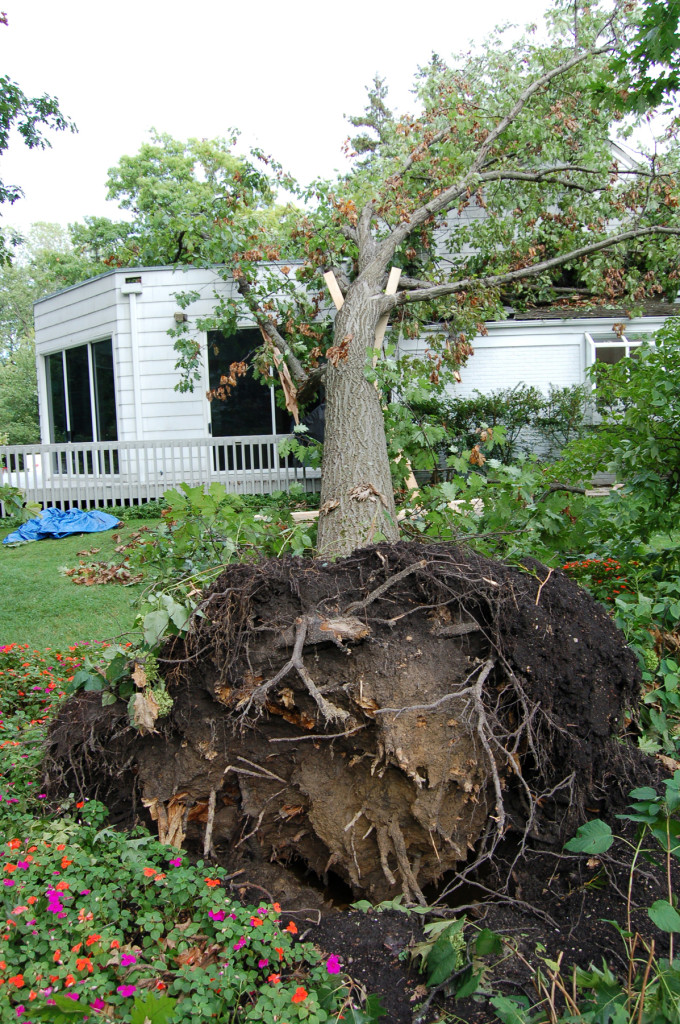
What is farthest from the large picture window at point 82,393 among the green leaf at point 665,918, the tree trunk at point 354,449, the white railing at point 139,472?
the green leaf at point 665,918

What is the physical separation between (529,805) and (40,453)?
11055mm

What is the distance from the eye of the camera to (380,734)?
9.19 ft

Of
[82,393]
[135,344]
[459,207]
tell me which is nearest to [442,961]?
[459,207]

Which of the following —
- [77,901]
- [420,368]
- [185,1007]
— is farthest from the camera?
[420,368]

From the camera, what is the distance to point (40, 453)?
39.4 feet

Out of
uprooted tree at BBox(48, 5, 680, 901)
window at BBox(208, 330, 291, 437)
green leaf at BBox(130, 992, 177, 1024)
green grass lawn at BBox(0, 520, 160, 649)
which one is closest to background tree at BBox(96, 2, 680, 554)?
window at BBox(208, 330, 291, 437)

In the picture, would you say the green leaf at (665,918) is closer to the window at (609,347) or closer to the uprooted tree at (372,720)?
the uprooted tree at (372,720)

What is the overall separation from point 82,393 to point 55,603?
8021 mm

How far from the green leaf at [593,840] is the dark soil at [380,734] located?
29 centimetres

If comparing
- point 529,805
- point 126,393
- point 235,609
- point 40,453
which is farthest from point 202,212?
point 529,805

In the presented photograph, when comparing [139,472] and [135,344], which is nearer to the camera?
[139,472]

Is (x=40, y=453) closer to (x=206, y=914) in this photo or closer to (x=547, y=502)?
(x=547, y=502)

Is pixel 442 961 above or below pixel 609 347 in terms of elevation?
below

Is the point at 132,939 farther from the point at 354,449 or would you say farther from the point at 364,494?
the point at 354,449
